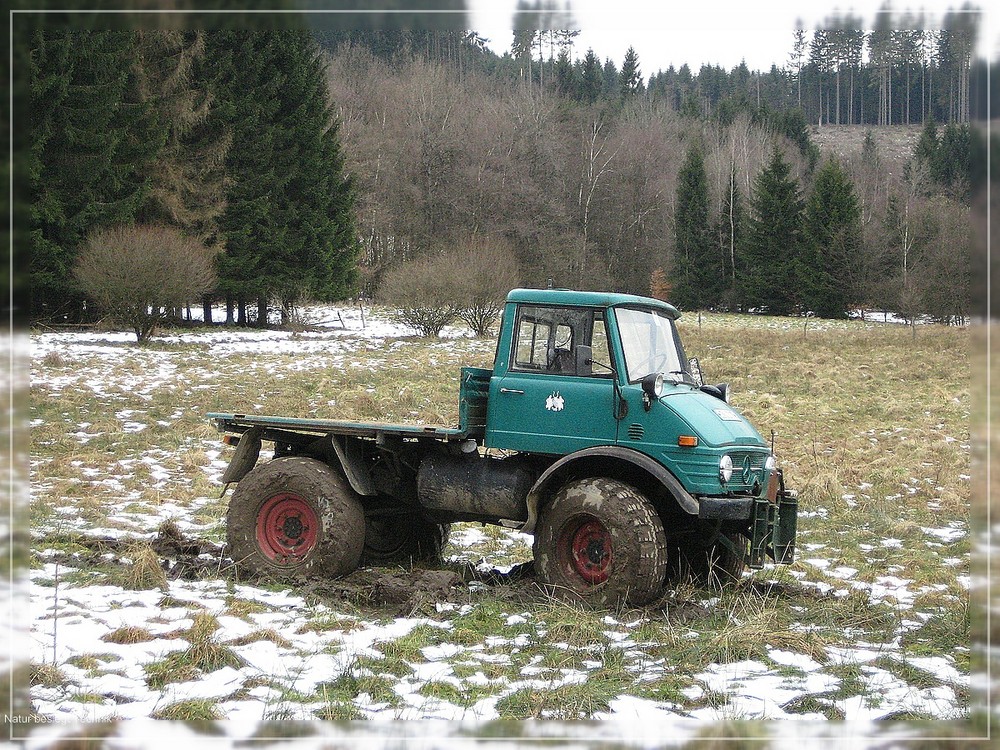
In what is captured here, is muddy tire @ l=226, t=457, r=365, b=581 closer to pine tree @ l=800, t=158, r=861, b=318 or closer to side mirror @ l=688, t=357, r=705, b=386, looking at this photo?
side mirror @ l=688, t=357, r=705, b=386

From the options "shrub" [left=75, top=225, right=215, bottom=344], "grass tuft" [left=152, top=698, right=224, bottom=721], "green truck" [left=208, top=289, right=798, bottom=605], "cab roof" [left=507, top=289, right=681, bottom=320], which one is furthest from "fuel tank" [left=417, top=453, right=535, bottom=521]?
"shrub" [left=75, top=225, right=215, bottom=344]

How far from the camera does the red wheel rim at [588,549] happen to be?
6121mm

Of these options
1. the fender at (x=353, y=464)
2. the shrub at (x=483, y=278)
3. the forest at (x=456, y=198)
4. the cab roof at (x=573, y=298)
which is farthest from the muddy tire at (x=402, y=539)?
the shrub at (x=483, y=278)

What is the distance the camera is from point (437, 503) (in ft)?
22.2

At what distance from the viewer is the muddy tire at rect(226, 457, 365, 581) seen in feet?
21.9

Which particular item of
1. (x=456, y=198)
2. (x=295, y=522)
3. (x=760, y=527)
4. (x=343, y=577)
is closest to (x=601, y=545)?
(x=760, y=527)

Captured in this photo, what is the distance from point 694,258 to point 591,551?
14.9 m

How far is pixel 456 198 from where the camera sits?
31875mm

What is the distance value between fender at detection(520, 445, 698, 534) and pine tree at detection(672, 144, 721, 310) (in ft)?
39.6

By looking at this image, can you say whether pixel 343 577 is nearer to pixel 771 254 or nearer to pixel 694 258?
pixel 694 258

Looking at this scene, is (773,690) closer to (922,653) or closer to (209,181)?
(922,653)

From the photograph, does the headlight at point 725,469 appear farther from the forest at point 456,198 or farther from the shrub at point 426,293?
the shrub at point 426,293

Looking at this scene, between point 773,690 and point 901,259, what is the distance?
25703 millimetres

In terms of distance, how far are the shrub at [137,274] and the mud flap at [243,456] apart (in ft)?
57.3
